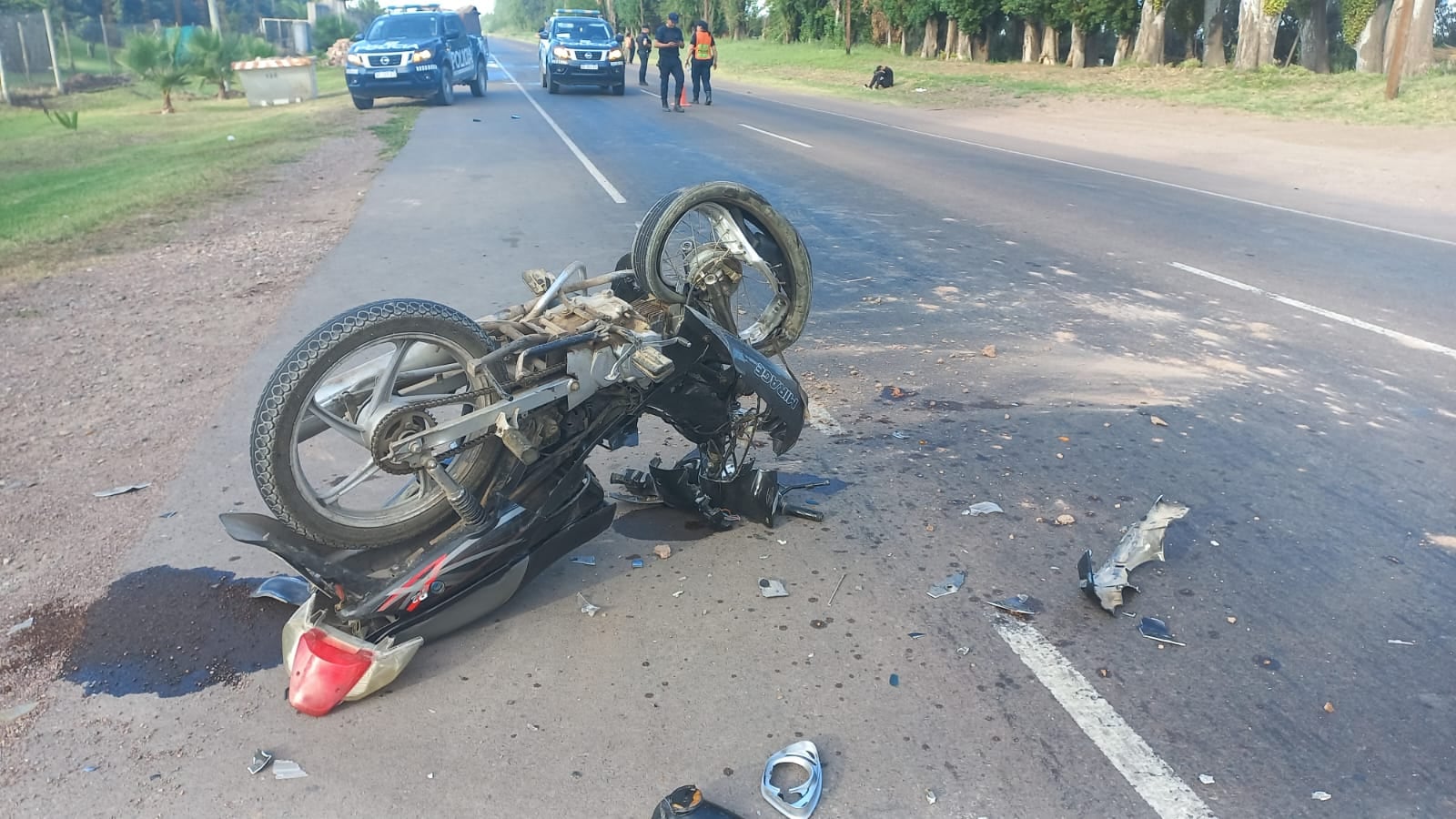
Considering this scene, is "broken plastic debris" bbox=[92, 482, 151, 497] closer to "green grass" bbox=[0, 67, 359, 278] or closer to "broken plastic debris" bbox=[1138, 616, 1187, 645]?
"broken plastic debris" bbox=[1138, 616, 1187, 645]

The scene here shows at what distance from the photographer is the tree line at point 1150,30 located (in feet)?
84.3

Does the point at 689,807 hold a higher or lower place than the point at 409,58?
lower

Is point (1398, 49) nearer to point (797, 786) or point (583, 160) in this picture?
point (583, 160)

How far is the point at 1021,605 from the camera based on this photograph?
3.90 m

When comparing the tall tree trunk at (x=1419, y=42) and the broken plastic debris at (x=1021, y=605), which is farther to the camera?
the tall tree trunk at (x=1419, y=42)

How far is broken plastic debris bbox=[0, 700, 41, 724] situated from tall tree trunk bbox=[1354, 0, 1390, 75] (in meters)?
29.6

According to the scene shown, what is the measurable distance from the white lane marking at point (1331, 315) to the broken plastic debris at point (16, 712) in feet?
25.8

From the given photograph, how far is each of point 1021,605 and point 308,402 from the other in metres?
2.61

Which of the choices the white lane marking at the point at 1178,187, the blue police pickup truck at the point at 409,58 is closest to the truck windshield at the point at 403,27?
the blue police pickup truck at the point at 409,58

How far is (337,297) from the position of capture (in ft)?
26.5

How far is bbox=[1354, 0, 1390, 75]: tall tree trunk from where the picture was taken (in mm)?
25484

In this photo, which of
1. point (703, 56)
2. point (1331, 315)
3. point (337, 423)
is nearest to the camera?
point (337, 423)

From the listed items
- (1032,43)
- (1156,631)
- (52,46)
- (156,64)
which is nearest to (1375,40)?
(1032,43)

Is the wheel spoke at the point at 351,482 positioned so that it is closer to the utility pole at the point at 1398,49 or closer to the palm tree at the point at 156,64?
the utility pole at the point at 1398,49
